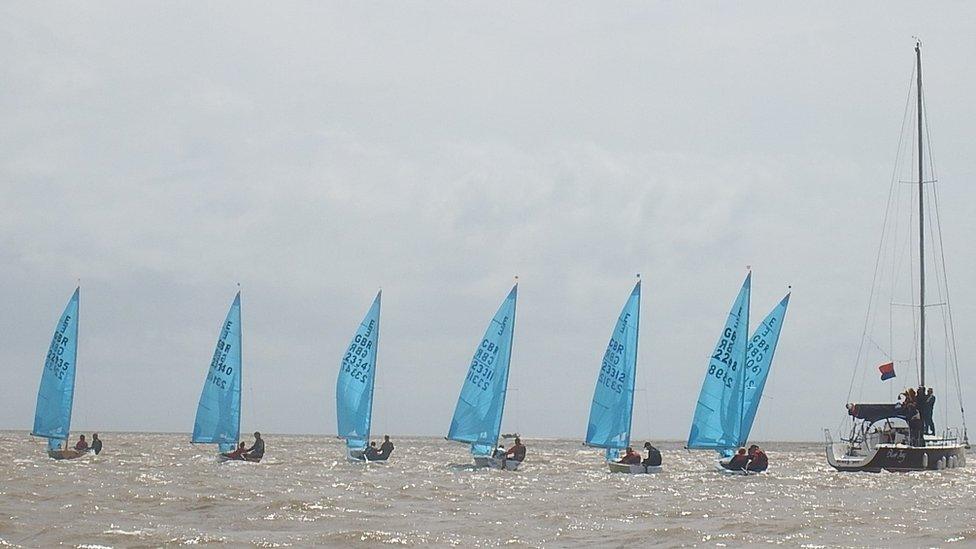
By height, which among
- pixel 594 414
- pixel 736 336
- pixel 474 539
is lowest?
pixel 474 539

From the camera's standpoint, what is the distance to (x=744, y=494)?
3095cm

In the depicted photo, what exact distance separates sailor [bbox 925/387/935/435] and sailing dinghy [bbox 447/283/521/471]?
15.0 meters

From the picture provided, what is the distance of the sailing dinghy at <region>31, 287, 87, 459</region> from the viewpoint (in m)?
45.9

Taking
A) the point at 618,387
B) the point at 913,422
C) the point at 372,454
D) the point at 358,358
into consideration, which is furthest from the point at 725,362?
the point at 372,454

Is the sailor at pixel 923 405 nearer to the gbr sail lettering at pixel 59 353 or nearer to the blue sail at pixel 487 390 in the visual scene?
the blue sail at pixel 487 390

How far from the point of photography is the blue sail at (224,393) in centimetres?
4444

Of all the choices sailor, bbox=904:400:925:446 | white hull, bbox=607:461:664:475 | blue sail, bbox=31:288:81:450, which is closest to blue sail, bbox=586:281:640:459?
white hull, bbox=607:461:664:475

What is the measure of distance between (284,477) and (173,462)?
11.1 meters

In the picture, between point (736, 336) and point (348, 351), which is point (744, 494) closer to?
point (736, 336)

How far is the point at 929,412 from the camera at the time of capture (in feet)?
149

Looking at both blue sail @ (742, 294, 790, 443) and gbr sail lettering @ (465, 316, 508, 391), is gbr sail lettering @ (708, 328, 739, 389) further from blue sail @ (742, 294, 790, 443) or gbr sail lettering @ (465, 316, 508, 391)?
gbr sail lettering @ (465, 316, 508, 391)

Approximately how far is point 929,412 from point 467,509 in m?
25.0

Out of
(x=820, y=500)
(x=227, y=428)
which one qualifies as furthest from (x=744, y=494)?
(x=227, y=428)

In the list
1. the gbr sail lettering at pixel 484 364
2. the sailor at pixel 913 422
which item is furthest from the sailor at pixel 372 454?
the sailor at pixel 913 422
